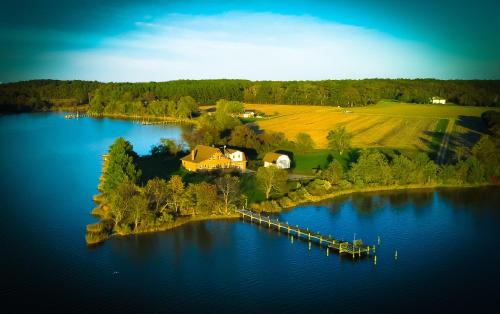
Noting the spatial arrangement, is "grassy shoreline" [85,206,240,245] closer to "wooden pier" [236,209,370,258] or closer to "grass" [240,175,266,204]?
"wooden pier" [236,209,370,258]

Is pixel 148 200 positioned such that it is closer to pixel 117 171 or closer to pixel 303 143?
pixel 117 171

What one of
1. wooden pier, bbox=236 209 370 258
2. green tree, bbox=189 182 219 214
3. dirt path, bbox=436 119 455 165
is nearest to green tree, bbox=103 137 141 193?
green tree, bbox=189 182 219 214

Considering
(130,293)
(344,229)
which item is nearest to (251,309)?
(130,293)

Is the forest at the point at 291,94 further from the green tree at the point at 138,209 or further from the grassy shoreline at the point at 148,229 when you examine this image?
the green tree at the point at 138,209

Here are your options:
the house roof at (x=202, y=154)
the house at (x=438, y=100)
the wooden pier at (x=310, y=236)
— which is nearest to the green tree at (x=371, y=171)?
the wooden pier at (x=310, y=236)

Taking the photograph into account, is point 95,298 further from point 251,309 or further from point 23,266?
point 251,309

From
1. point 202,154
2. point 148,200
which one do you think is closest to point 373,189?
point 202,154
